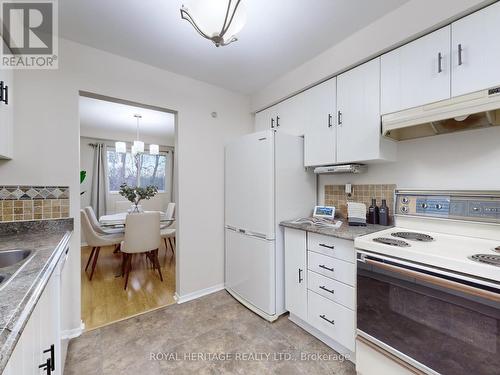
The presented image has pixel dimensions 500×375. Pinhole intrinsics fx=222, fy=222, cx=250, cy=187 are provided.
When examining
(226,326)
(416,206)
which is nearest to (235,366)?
(226,326)

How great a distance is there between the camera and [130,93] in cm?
201

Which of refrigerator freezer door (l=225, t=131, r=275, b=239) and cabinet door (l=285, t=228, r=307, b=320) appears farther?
refrigerator freezer door (l=225, t=131, r=275, b=239)

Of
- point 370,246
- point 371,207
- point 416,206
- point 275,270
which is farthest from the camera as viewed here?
point 275,270

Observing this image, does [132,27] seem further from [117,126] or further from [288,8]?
[117,126]

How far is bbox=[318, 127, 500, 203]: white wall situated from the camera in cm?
136

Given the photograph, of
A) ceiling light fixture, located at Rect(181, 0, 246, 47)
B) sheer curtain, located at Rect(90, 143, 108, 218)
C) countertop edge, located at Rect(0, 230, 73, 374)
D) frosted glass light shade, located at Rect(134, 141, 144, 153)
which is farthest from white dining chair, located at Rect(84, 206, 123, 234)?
ceiling light fixture, located at Rect(181, 0, 246, 47)

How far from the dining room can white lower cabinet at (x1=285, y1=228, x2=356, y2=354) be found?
1.32m

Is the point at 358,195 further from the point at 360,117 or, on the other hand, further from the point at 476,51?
the point at 476,51

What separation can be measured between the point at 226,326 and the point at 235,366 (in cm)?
43

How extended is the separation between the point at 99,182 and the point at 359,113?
16.4 ft

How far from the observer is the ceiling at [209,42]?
4.72ft

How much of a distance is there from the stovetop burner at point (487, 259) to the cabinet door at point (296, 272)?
977 millimetres

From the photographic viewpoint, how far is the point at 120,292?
8.14 feet

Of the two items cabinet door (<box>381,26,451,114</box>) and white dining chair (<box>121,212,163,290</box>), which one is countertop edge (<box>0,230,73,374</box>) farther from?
cabinet door (<box>381,26,451,114</box>)
